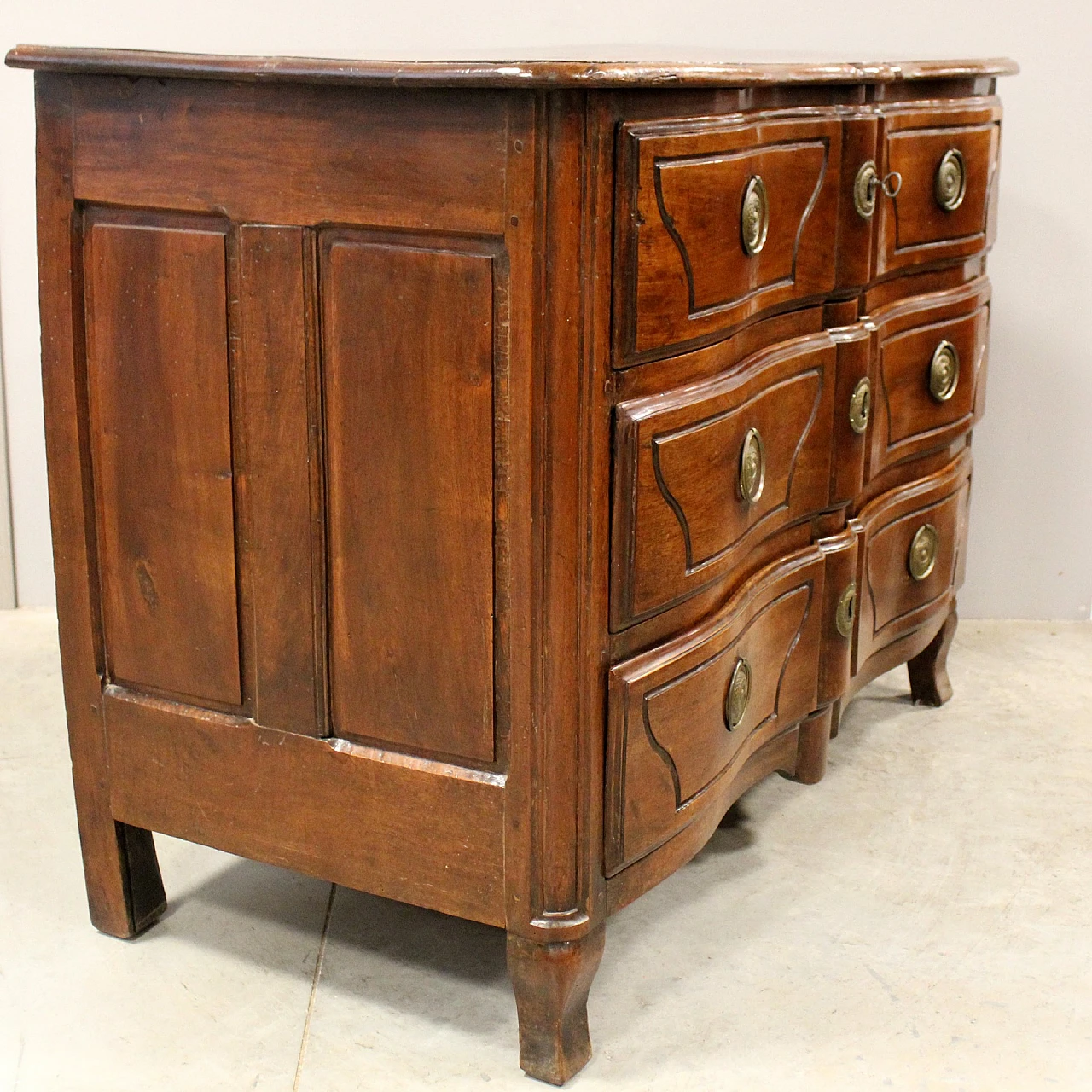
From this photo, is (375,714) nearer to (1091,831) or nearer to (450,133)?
(450,133)

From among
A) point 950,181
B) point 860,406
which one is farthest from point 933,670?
point 950,181

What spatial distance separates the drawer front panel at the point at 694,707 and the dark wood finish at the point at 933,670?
726 millimetres

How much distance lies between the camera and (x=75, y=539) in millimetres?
1831

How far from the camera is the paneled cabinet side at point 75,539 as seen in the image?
67.9 inches

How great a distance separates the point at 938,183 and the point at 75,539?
1282 millimetres

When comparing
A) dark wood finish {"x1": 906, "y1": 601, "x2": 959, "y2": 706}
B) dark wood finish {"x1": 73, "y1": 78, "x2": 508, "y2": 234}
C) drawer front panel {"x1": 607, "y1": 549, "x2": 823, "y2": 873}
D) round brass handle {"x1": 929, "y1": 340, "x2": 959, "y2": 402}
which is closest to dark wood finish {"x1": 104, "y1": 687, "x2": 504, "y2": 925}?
drawer front panel {"x1": 607, "y1": 549, "x2": 823, "y2": 873}

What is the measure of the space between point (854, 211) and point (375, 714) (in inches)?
35.6

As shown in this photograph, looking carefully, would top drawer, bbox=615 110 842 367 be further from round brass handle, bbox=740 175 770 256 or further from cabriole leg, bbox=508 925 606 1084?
cabriole leg, bbox=508 925 606 1084

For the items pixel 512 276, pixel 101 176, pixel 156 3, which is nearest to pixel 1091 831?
pixel 512 276

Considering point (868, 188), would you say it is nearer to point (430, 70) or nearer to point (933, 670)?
point (430, 70)

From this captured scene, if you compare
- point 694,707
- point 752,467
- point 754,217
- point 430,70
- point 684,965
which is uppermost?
point 430,70

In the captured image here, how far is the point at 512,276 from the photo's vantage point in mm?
1479

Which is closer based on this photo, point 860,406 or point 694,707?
point 694,707

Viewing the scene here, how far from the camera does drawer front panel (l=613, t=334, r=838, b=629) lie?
1.59 m
